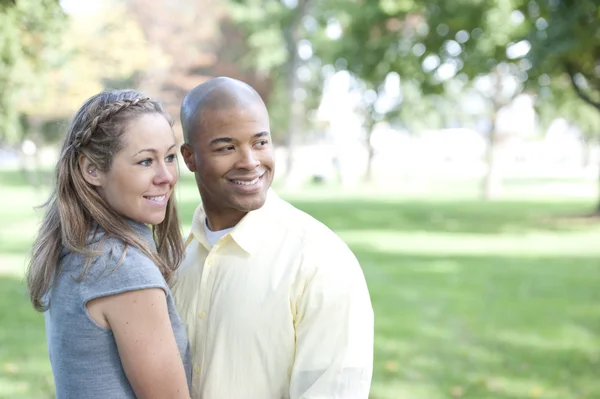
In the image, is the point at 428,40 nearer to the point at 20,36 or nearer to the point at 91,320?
the point at 20,36

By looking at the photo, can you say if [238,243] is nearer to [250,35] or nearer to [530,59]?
[530,59]

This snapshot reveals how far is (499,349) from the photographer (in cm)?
802

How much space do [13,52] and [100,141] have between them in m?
7.17

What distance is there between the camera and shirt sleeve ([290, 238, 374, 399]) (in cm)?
221

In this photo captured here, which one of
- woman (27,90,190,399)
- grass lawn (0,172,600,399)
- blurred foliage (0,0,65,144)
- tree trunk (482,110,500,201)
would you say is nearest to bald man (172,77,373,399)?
woman (27,90,190,399)

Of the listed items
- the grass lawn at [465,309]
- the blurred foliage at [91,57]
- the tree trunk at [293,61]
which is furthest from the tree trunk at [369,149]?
the grass lawn at [465,309]

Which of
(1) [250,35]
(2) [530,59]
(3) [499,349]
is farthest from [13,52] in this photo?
(1) [250,35]

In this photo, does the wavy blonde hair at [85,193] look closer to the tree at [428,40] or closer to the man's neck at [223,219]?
the man's neck at [223,219]

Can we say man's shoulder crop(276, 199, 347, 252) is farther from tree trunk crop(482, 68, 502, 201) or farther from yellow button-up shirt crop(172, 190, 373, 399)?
tree trunk crop(482, 68, 502, 201)

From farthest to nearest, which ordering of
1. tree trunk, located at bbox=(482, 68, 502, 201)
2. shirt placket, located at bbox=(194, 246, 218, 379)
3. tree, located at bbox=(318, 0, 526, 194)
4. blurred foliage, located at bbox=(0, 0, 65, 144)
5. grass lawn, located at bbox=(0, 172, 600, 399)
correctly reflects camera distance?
1. tree trunk, located at bbox=(482, 68, 502, 201)
2. tree, located at bbox=(318, 0, 526, 194)
3. blurred foliage, located at bbox=(0, 0, 65, 144)
4. grass lawn, located at bbox=(0, 172, 600, 399)
5. shirt placket, located at bbox=(194, 246, 218, 379)

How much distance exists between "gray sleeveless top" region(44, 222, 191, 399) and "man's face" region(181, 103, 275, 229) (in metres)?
0.39

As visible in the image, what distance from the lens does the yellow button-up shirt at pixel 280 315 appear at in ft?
7.29

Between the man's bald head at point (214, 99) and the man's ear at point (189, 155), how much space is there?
40 mm

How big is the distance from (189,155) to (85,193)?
0.39 meters
